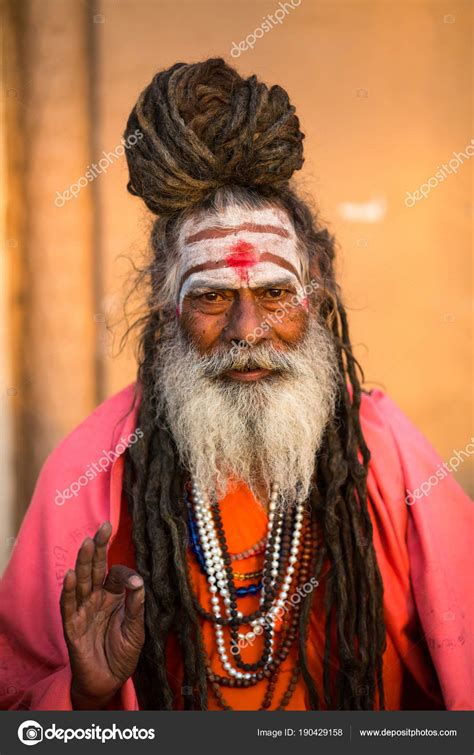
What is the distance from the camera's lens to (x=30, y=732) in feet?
8.05

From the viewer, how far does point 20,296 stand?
4273 mm

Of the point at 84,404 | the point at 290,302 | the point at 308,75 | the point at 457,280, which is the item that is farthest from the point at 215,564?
the point at 308,75

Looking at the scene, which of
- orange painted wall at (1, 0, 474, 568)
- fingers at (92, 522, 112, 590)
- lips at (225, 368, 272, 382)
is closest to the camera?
fingers at (92, 522, 112, 590)

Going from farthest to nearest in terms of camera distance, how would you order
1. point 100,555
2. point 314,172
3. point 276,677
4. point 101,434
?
point 314,172
point 101,434
point 276,677
point 100,555

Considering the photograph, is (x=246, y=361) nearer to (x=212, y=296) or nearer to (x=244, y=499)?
(x=212, y=296)

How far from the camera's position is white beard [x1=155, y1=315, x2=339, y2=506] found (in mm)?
2805

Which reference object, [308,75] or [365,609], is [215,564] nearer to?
[365,609]

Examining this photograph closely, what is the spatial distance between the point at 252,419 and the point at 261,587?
1.66ft

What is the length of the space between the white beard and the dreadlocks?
9 cm

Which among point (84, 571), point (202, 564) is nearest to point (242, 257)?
point (202, 564)

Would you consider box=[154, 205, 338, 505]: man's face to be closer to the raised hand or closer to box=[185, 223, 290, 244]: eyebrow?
box=[185, 223, 290, 244]: eyebrow

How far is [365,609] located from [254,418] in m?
0.65

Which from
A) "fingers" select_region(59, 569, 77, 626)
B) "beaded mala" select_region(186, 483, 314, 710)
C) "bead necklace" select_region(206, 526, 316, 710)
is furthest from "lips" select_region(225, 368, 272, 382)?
"fingers" select_region(59, 569, 77, 626)

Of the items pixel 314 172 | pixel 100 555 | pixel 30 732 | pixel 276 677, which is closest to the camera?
pixel 100 555
